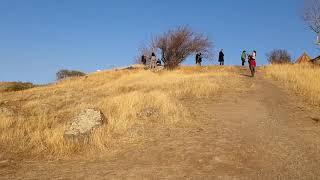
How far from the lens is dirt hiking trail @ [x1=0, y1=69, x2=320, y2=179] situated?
9.28 metres

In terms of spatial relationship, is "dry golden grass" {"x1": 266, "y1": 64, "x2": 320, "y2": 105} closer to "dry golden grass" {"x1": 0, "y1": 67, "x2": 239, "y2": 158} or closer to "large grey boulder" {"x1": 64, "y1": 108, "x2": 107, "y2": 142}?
"dry golden grass" {"x1": 0, "y1": 67, "x2": 239, "y2": 158}

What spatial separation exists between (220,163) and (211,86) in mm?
10970

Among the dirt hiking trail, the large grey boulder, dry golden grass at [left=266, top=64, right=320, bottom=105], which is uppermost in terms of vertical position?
Result: dry golden grass at [left=266, top=64, right=320, bottom=105]

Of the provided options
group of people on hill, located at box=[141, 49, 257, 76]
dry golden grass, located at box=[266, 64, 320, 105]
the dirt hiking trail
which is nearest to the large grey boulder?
the dirt hiking trail

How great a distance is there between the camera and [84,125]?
12461mm

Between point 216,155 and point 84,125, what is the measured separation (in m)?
3.89

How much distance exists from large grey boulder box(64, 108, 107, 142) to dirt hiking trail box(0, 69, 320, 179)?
1.40m

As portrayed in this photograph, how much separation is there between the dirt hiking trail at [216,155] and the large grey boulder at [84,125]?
1.40 metres

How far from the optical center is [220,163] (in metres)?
9.84

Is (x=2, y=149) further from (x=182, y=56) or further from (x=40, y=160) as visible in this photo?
(x=182, y=56)

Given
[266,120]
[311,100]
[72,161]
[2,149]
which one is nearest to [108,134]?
[72,161]

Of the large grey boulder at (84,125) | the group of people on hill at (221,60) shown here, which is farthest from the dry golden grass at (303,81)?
the large grey boulder at (84,125)

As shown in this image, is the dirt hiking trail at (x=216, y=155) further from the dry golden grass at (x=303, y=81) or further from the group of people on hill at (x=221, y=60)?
the group of people on hill at (x=221, y=60)

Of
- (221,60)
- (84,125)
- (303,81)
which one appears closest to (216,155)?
(84,125)
